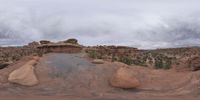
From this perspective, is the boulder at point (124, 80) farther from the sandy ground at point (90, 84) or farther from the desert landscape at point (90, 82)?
the sandy ground at point (90, 84)

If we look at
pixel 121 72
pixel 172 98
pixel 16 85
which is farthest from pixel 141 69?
pixel 16 85

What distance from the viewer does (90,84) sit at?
27938 mm

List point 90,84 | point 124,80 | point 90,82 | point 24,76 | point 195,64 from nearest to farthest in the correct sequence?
point 124,80 < point 24,76 < point 90,84 < point 90,82 < point 195,64

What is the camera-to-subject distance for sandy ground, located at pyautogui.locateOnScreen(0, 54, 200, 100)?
2583 centimetres

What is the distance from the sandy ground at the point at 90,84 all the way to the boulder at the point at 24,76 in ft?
1.25

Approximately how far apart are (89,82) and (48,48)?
54.1 feet

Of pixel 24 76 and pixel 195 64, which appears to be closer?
pixel 24 76

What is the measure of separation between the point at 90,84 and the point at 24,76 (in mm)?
4292

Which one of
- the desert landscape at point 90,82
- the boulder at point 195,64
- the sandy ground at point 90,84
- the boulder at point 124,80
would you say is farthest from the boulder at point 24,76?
the boulder at point 195,64

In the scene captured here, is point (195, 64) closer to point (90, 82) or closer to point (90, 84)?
point (90, 82)

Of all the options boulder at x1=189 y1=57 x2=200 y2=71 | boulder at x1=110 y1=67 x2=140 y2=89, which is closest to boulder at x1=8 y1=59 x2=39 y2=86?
boulder at x1=110 y1=67 x2=140 y2=89

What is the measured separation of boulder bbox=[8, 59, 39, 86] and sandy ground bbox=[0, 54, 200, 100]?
381 mm

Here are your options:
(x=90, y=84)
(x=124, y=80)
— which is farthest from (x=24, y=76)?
(x=124, y=80)

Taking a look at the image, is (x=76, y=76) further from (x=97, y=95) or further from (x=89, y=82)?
(x=97, y=95)
